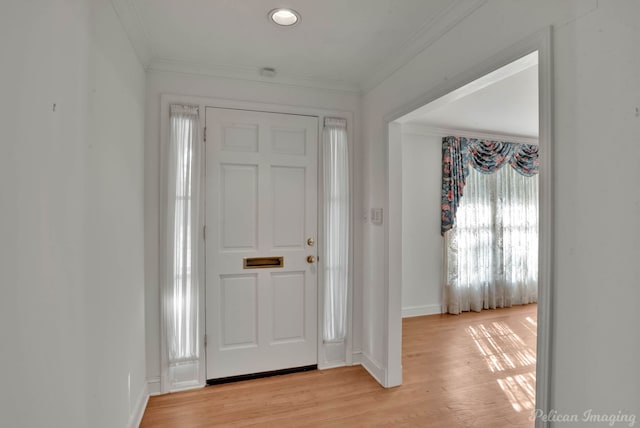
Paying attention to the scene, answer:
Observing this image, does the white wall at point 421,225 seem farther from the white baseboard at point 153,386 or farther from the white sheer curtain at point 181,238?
the white baseboard at point 153,386

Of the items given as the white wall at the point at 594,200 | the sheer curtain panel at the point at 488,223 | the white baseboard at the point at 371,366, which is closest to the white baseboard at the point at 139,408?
the white baseboard at the point at 371,366

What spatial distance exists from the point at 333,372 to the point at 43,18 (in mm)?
2802

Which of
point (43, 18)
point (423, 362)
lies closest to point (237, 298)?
point (423, 362)

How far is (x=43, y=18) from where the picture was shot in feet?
2.91

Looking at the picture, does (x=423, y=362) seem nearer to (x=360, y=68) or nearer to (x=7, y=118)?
(x=360, y=68)

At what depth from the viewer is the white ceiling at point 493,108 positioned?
6.20ft

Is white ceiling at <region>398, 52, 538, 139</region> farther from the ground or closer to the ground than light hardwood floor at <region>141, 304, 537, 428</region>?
farther from the ground

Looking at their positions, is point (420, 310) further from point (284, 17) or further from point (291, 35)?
point (284, 17)

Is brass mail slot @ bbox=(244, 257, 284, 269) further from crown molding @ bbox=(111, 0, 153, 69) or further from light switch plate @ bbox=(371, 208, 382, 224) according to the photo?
crown molding @ bbox=(111, 0, 153, 69)

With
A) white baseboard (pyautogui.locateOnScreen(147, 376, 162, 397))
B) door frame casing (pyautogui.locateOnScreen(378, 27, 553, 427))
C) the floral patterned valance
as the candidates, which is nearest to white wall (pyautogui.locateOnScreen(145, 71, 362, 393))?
white baseboard (pyautogui.locateOnScreen(147, 376, 162, 397))

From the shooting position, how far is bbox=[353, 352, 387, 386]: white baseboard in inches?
94.8

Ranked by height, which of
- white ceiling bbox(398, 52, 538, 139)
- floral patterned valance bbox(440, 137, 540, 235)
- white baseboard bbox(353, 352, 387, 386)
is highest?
white ceiling bbox(398, 52, 538, 139)

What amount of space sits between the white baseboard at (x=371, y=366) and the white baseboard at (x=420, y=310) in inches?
60.6

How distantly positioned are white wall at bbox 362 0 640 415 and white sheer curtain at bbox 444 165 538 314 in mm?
3151
